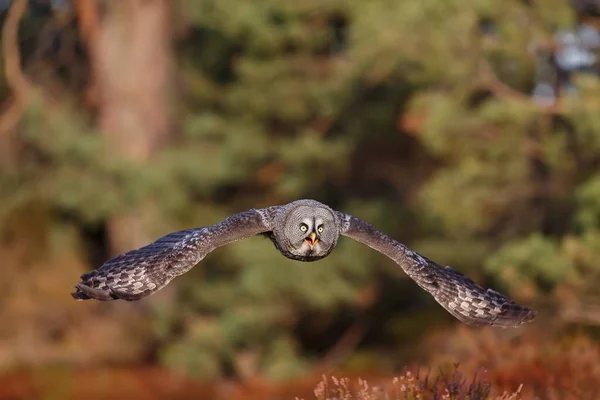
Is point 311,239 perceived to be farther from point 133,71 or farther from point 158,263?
point 133,71

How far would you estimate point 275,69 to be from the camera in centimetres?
1678

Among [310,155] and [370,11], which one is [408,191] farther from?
[370,11]

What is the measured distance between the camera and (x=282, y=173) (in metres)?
17.7

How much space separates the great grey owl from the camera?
23.4ft

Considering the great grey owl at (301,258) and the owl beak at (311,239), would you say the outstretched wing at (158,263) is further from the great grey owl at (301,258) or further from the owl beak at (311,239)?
the owl beak at (311,239)

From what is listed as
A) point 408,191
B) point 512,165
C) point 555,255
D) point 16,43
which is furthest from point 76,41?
point 555,255

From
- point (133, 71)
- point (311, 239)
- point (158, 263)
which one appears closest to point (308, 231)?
point (311, 239)

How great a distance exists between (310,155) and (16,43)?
213 inches

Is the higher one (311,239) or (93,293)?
(311,239)

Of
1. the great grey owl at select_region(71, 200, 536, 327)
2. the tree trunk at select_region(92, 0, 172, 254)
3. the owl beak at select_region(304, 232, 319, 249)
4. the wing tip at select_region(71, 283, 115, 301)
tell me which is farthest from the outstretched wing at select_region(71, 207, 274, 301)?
the tree trunk at select_region(92, 0, 172, 254)

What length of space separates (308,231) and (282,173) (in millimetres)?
10151

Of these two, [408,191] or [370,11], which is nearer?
[370,11]

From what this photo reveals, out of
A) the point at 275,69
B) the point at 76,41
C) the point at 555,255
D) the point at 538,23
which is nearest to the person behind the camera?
the point at 555,255

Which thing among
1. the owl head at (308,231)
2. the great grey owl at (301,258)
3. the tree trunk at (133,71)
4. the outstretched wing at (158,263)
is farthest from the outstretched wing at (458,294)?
the tree trunk at (133,71)
